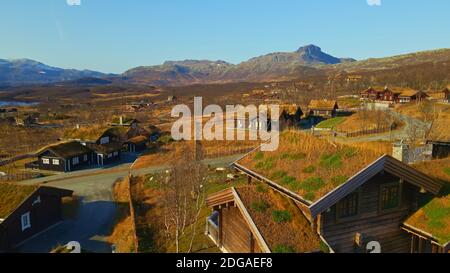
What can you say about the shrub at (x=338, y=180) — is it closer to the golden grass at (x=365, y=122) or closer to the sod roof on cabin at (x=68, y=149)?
the sod roof on cabin at (x=68, y=149)

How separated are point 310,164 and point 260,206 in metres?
3.15

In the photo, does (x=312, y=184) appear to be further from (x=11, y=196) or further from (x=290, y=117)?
(x=290, y=117)

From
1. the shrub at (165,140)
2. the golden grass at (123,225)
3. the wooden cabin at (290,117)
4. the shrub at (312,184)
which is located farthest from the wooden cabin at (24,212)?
the wooden cabin at (290,117)

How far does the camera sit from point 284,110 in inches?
2736

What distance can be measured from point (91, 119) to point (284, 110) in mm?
59204

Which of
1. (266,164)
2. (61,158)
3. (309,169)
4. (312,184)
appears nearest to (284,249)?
(312,184)

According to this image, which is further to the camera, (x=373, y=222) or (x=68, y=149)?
(x=68, y=149)

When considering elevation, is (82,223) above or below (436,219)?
A: below

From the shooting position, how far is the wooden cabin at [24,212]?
25.1 meters

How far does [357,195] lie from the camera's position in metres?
13.5
